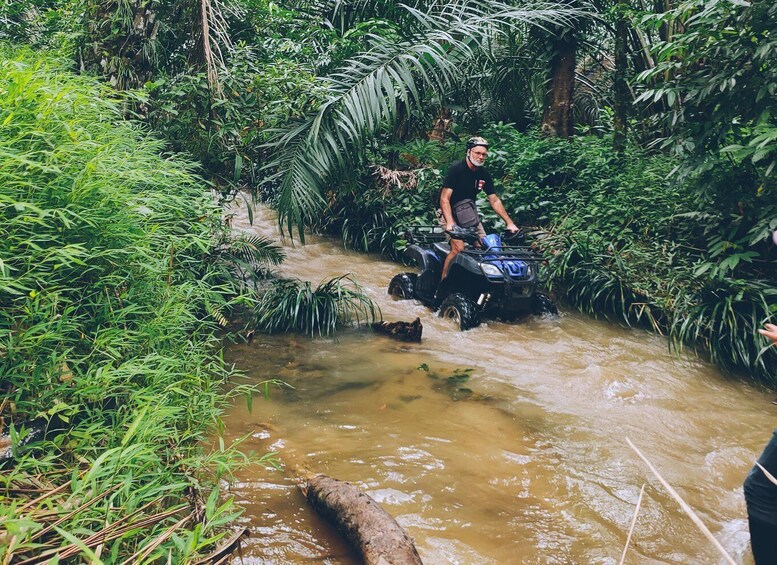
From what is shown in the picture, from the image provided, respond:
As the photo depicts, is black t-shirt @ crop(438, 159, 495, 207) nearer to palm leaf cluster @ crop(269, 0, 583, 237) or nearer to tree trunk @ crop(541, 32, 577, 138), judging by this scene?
palm leaf cluster @ crop(269, 0, 583, 237)

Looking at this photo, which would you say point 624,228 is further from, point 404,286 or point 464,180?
point 404,286

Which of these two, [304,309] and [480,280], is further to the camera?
[480,280]

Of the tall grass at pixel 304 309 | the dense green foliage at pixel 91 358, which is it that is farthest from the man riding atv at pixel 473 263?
the dense green foliage at pixel 91 358

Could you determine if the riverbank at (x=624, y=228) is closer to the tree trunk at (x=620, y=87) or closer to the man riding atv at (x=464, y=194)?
the tree trunk at (x=620, y=87)

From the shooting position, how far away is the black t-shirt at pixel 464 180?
6633 mm

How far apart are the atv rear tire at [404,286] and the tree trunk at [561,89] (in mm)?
3813

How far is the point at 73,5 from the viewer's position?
24.1 feet

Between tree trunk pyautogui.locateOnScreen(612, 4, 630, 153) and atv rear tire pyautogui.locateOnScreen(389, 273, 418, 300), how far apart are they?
3.75 metres

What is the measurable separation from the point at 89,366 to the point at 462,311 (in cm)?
430

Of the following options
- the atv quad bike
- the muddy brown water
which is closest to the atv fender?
the atv quad bike

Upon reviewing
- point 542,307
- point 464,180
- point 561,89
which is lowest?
point 542,307

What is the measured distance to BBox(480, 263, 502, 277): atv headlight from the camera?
6254mm

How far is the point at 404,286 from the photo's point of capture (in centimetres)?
774

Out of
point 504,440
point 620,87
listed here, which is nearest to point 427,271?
point 504,440
